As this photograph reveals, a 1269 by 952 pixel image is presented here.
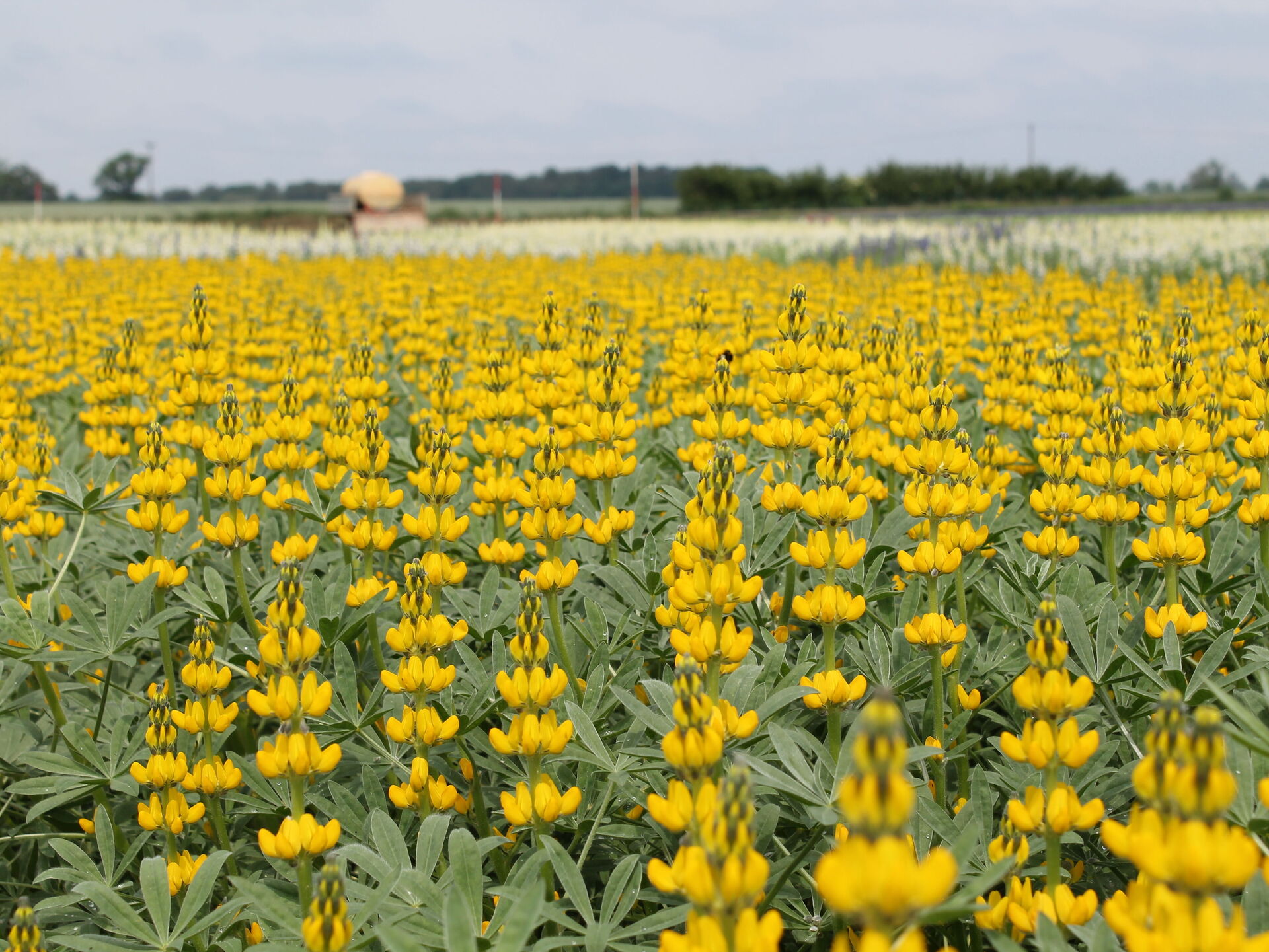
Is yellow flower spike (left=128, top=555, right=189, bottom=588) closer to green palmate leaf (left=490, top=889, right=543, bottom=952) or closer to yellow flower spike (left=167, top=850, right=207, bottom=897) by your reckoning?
yellow flower spike (left=167, top=850, right=207, bottom=897)

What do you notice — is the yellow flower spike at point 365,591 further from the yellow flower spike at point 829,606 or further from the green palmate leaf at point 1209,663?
the green palmate leaf at point 1209,663

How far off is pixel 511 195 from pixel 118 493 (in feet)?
204

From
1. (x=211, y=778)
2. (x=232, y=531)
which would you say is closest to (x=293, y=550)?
(x=232, y=531)

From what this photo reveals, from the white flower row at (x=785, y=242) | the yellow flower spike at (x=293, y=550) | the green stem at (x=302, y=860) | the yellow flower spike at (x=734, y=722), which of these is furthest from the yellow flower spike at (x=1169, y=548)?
the white flower row at (x=785, y=242)

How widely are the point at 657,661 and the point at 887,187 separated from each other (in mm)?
49948

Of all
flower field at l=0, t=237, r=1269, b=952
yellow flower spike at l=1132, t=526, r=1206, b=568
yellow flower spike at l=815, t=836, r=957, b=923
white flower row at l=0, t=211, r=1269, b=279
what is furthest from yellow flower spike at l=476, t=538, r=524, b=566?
white flower row at l=0, t=211, r=1269, b=279

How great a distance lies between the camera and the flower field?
133 cm

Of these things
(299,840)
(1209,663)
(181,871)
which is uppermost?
(1209,663)

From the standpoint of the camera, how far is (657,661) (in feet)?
9.36

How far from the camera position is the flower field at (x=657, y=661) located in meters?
1.33

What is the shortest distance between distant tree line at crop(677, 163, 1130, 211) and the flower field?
4530 cm

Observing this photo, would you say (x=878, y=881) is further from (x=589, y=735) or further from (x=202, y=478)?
(x=202, y=478)

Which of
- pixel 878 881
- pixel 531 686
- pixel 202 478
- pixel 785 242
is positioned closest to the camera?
pixel 878 881

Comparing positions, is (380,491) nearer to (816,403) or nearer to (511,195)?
(816,403)
